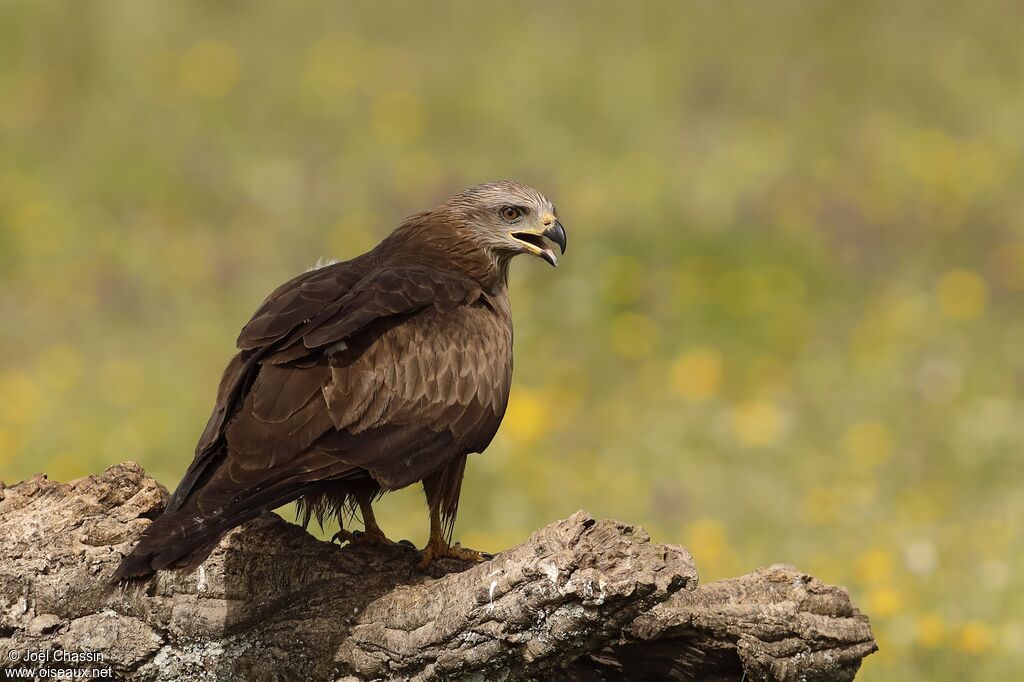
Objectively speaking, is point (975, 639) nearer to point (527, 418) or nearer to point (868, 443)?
point (868, 443)

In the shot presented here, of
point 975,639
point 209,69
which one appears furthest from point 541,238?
point 209,69

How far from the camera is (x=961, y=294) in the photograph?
42.0 feet

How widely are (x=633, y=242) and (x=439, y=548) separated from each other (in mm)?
8154

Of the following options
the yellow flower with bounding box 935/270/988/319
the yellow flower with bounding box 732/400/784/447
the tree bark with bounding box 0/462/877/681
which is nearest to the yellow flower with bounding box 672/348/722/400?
the yellow flower with bounding box 732/400/784/447

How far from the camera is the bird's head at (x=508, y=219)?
22.2 feet

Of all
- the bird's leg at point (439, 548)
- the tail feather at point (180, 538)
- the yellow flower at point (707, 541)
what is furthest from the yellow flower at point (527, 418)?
the tail feather at point (180, 538)

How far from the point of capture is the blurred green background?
958 centimetres

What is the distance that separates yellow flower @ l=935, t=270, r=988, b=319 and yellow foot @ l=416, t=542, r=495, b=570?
7987mm

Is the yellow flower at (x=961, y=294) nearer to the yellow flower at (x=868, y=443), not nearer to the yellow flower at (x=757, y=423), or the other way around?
the yellow flower at (x=868, y=443)

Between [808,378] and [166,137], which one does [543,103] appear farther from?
[808,378]

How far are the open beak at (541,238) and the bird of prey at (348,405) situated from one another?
491mm

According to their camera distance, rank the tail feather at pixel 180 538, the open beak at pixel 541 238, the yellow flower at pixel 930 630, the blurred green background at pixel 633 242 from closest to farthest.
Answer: the tail feather at pixel 180 538, the open beak at pixel 541 238, the yellow flower at pixel 930 630, the blurred green background at pixel 633 242

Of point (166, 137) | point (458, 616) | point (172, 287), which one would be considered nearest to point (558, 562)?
point (458, 616)

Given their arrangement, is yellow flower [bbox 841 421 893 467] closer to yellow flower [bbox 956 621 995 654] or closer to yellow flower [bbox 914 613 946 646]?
yellow flower [bbox 914 613 946 646]
